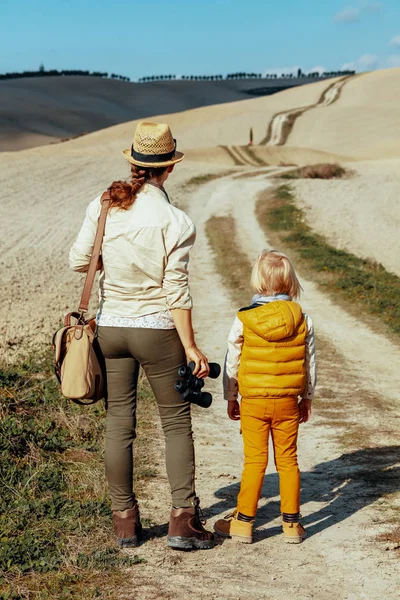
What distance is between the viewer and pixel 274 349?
5.07 metres

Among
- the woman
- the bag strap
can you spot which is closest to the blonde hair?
the woman

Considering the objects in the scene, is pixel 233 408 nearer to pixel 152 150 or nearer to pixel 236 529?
pixel 236 529

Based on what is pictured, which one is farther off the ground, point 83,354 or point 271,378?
point 83,354

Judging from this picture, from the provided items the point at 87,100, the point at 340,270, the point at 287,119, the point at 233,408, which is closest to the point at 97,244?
the point at 233,408

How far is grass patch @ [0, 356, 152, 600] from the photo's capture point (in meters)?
4.59

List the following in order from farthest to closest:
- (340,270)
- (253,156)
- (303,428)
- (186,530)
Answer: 1. (253,156)
2. (340,270)
3. (303,428)
4. (186,530)

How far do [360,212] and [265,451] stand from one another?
78.8ft

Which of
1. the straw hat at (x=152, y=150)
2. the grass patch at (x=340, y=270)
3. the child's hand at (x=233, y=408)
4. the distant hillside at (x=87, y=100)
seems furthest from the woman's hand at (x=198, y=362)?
the distant hillside at (x=87, y=100)

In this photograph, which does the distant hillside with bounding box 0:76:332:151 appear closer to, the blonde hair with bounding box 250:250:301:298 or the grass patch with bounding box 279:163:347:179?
the grass patch with bounding box 279:163:347:179

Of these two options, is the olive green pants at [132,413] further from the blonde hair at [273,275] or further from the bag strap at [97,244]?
the blonde hair at [273,275]

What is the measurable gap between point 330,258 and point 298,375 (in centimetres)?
1508

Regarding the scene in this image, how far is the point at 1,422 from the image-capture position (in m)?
6.96

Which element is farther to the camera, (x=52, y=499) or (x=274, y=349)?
(x=52, y=499)

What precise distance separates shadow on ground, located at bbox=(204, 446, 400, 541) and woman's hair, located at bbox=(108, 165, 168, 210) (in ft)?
7.21
